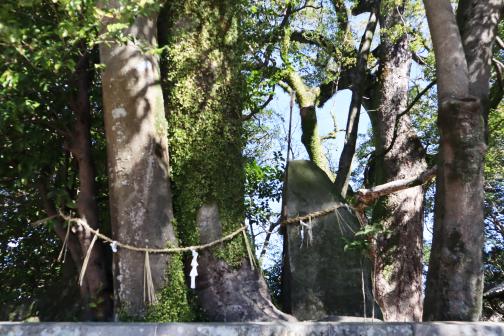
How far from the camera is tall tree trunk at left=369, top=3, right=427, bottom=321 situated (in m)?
9.62

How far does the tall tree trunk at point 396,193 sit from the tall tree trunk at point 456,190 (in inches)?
167

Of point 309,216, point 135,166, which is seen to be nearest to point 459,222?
point 309,216

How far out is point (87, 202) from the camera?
19.0ft

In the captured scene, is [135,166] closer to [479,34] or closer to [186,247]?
[186,247]

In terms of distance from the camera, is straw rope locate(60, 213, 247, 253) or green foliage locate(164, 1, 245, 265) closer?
straw rope locate(60, 213, 247, 253)

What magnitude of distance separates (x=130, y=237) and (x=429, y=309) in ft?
9.10

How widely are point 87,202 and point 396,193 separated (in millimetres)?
6344

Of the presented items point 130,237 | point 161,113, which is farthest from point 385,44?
point 130,237

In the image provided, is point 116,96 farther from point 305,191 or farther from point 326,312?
point 326,312

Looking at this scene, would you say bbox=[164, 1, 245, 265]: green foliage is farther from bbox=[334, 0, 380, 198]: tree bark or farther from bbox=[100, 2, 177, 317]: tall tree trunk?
bbox=[334, 0, 380, 198]: tree bark

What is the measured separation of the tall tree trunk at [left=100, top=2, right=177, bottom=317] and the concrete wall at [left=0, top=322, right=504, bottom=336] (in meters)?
1.14

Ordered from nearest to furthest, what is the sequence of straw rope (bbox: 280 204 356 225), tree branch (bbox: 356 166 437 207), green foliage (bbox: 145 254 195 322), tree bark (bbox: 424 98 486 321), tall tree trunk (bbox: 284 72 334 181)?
tree bark (bbox: 424 98 486 321)
green foliage (bbox: 145 254 195 322)
straw rope (bbox: 280 204 356 225)
tree branch (bbox: 356 166 437 207)
tall tree trunk (bbox: 284 72 334 181)

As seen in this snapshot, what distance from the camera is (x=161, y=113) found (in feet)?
17.7

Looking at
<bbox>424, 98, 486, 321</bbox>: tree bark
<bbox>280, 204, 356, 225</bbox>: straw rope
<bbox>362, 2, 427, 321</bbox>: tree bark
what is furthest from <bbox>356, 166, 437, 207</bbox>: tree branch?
<bbox>362, 2, 427, 321</bbox>: tree bark
